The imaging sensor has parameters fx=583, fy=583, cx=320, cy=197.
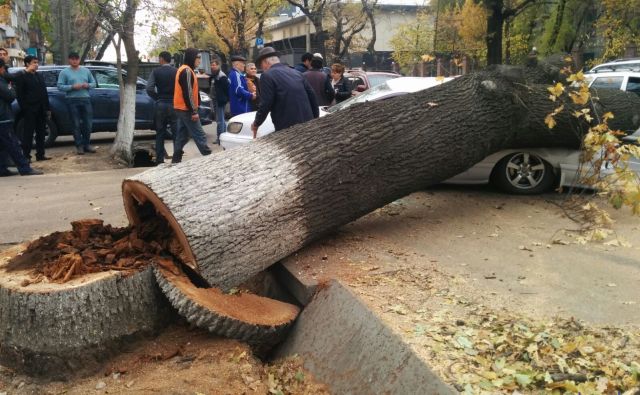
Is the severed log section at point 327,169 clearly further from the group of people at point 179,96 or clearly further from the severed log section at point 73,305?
the group of people at point 179,96

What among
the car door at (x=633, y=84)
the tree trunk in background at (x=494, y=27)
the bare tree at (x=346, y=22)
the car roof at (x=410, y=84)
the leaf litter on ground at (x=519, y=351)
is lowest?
the leaf litter on ground at (x=519, y=351)

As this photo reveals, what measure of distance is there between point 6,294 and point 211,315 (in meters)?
1.22

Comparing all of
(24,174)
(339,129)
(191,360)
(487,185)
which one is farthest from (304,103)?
(24,174)

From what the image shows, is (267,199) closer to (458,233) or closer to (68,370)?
(68,370)

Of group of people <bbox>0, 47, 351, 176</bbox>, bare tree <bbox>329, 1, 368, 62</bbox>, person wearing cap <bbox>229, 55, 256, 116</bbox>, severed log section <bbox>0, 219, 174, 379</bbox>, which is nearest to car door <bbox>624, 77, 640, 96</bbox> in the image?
group of people <bbox>0, 47, 351, 176</bbox>

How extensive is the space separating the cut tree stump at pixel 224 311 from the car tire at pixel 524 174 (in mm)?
3769

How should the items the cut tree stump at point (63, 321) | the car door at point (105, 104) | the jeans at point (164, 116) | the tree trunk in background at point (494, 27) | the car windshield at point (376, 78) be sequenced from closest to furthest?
the cut tree stump at point (63, 321)
the jeans at point (164, 116)
the car door at point (105, 104)
the tree trunk in background at point (494, 27)
the car windshield at point (376, 78)

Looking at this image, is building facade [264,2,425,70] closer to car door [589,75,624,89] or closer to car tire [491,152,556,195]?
car door [589,75,624,89]

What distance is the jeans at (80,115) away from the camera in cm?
1028

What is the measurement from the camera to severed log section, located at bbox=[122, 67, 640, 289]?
402 centimetres

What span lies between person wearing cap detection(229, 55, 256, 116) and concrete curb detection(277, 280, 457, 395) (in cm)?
621

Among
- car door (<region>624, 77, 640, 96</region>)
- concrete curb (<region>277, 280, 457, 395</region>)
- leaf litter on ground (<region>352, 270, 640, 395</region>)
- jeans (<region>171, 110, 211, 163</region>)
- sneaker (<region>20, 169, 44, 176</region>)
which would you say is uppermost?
car door (<region>624, 77, 640, 96</region>)

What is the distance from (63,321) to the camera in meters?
3.50

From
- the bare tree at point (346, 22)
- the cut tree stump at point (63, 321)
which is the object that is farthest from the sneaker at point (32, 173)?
the bare tree at point (346, 22)
